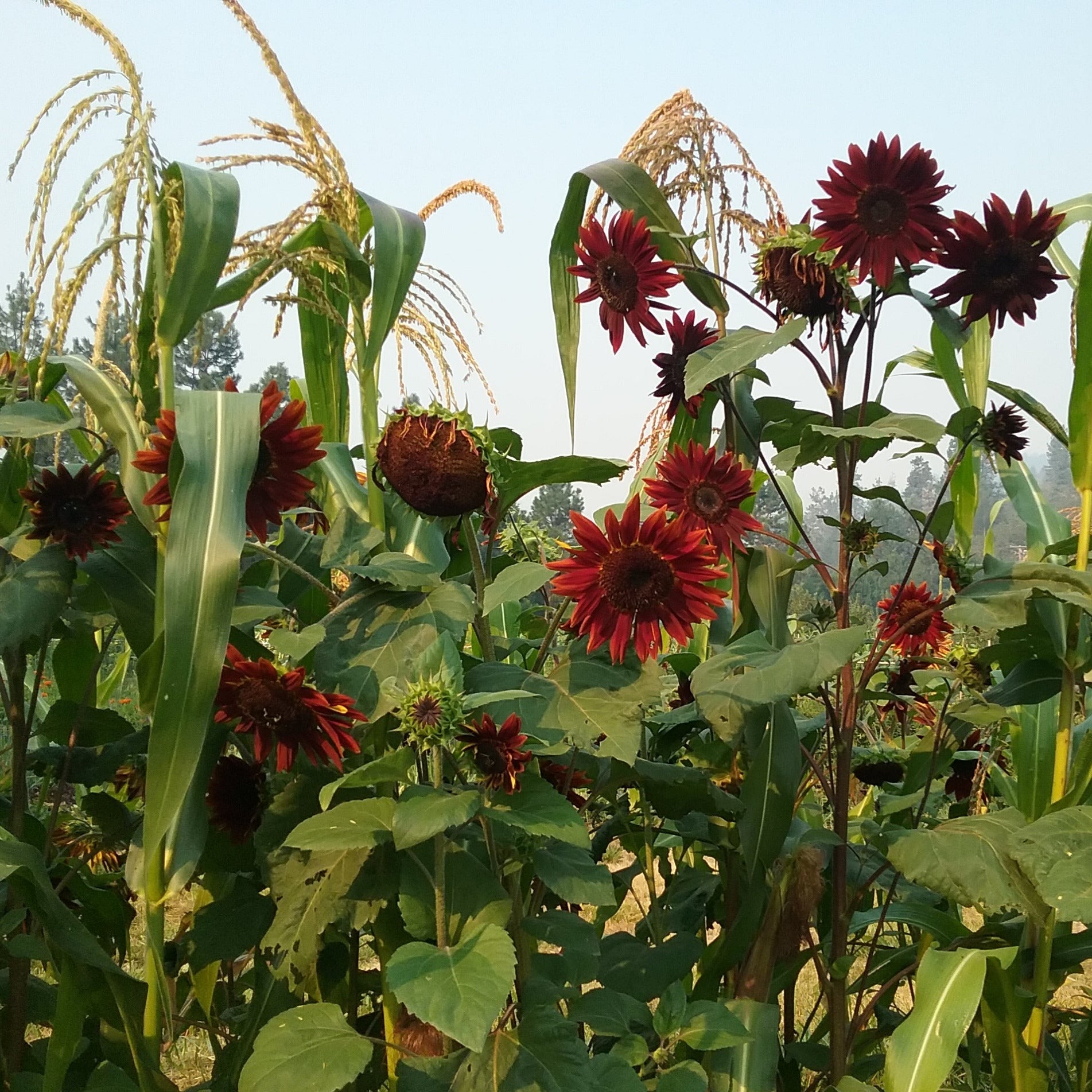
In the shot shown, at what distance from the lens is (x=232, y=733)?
1.16 metres

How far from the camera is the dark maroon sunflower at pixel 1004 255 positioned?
1.15 m

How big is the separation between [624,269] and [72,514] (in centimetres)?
67

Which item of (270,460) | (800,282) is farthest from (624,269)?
(270,460)

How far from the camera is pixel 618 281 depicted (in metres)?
1.20

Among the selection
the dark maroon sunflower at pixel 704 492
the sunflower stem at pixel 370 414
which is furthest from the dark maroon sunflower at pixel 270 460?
the dark maroon sunflower at pixel 704 492

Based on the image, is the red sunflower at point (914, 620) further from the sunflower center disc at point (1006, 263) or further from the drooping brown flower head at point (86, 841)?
the drooping brown flower head at point (86, 841)

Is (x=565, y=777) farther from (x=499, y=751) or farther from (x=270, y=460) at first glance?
(x=270, y=460)

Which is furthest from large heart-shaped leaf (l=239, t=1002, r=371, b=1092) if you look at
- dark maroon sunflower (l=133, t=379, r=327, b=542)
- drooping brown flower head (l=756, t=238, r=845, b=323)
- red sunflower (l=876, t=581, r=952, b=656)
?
drooping brown flower head (l=756, t=238, r=845, b=323)

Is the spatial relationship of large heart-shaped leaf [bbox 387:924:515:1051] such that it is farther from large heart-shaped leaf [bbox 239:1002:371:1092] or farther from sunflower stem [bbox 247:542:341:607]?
sunflower stem [bbox 247:542:341:607]

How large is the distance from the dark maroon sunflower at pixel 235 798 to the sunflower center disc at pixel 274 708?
0.15 metres

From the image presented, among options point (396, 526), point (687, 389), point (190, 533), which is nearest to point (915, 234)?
point (687, 389)

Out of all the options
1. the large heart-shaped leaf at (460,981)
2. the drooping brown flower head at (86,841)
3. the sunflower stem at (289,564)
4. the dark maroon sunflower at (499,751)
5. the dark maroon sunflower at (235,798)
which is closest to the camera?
the large heart-shaped leaf at (460,981)

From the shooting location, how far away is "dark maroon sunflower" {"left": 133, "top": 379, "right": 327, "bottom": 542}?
0.99 meters

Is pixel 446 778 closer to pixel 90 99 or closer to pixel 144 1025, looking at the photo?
Result: pixel 144 1025
